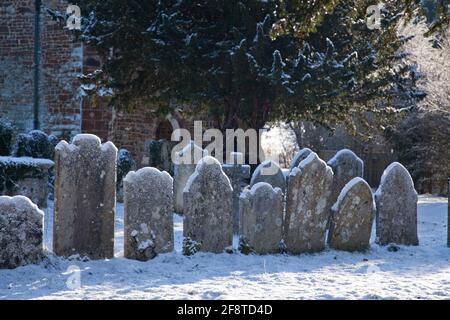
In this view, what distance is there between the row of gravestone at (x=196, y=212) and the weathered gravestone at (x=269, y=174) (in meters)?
0.15

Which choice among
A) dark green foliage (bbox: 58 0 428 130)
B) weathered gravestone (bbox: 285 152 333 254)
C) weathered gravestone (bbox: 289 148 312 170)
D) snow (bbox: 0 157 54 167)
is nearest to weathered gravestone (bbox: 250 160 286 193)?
weathered gravestone (bbox: 289 148 312 170)

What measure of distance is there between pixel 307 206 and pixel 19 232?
347cm

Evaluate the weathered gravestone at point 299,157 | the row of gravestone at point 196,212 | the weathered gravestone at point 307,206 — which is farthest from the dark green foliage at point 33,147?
the weathered gravestone at point 307,206

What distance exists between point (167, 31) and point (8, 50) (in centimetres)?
751

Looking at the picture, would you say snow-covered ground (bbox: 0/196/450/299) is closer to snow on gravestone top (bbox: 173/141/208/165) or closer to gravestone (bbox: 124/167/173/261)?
gravestone (bbox: 124/167/173/261)

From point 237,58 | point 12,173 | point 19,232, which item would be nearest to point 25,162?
point 12,173

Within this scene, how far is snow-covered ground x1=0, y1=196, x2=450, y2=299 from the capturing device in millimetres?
5328

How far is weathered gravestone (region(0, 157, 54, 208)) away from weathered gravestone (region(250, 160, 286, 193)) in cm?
442

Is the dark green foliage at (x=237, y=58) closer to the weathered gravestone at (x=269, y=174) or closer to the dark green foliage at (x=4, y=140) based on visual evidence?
the dark green foliage at (x=4, y=140)

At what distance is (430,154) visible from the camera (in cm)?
2217

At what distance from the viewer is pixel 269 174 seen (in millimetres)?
8719

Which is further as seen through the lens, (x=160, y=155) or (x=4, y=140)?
(x=160, y=155)

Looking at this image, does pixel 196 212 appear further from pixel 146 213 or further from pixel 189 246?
pixel 146 213

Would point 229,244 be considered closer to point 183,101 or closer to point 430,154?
point 183,101
